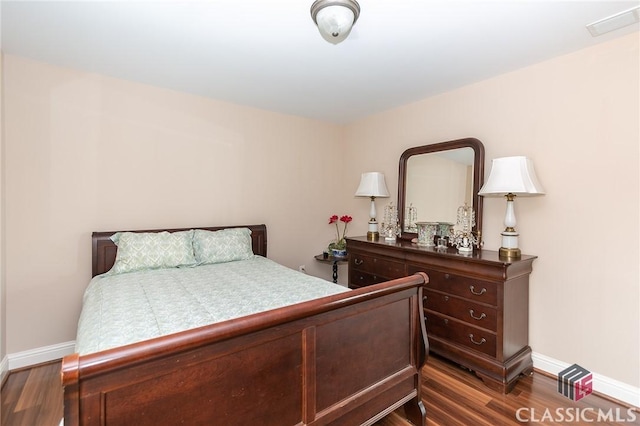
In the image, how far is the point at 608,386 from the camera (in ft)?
6.77

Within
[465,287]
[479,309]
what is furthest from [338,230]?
[479,309]

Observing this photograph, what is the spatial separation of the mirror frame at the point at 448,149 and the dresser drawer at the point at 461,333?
32.9 inches

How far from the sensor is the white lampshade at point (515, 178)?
2.16m

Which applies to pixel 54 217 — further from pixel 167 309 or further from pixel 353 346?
pixel 353 346

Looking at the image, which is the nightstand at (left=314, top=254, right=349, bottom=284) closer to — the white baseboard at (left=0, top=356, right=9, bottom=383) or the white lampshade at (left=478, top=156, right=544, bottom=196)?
the white lampshade at (left=478, top=156, right=544, bottom=196)

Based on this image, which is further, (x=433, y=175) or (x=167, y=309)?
(x=433, y=175)

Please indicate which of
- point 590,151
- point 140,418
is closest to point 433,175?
point 590,151

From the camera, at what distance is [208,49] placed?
7.22 feet

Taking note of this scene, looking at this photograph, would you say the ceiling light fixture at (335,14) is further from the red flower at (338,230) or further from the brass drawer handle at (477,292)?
the red flower at (338,230)

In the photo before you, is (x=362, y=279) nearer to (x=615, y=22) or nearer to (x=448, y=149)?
(x=448, y=149)

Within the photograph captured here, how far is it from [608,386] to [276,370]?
235 centimetres

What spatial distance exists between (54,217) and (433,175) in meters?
3.45

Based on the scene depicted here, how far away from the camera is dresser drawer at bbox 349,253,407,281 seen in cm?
284

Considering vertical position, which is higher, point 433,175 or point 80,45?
point 80,45
